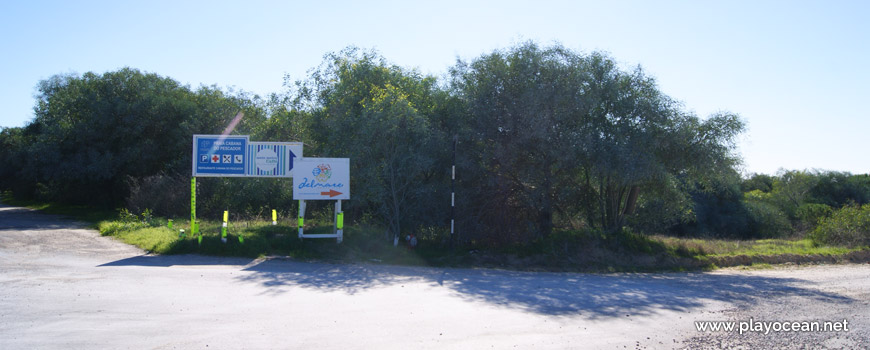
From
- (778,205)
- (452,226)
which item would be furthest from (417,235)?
(778,205)

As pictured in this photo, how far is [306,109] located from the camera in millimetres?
20500

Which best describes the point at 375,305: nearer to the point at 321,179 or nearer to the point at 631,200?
the point at 321,179

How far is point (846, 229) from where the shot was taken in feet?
64.2

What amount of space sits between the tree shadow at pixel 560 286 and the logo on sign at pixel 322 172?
9.10 ft

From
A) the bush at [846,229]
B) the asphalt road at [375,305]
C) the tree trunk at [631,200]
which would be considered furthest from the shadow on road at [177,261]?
the bush at [846,229]

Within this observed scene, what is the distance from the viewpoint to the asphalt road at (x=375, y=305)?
6180 mm

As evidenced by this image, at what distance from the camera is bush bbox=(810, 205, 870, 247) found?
19.0m

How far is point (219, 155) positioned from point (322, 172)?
10.2 ft

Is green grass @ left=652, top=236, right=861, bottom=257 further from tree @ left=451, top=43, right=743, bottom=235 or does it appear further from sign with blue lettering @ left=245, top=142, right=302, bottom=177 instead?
sign with blue lettering @ left=245, top=142, right=302, bottom=177

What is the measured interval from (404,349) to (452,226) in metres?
8.15

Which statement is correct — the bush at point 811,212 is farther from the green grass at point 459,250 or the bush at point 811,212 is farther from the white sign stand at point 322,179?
the white sign stand at point 322,179

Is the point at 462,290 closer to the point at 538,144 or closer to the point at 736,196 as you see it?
the point at 538,144

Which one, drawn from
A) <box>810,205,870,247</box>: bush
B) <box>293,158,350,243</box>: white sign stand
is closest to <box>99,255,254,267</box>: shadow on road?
<box>293,158,350,243</box>: white sign stand

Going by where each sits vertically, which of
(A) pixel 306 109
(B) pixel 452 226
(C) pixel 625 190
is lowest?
(B) pixel 452 226
